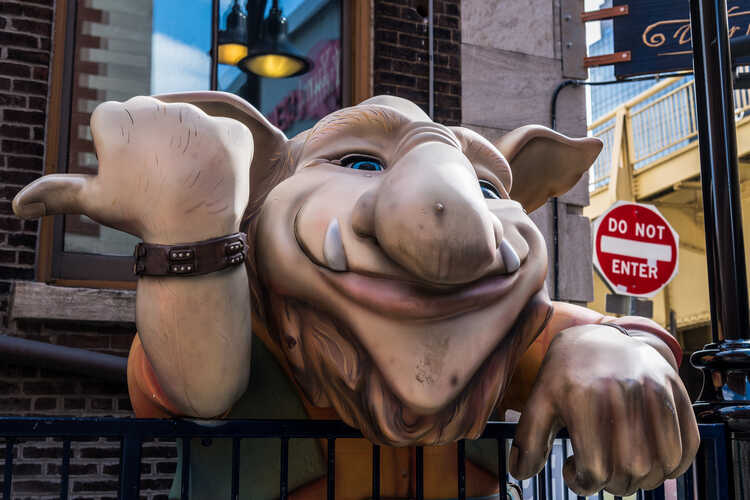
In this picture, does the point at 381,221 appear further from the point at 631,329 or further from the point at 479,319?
the point at 631,329

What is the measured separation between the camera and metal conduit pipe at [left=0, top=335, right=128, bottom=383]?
11.3 ft

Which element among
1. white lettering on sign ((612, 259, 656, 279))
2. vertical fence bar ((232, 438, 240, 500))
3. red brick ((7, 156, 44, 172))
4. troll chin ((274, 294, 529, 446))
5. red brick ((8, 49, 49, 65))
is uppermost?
red brick ((8, 49, 49, 65))

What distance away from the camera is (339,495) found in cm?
169

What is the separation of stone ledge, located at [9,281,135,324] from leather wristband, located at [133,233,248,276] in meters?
2.41

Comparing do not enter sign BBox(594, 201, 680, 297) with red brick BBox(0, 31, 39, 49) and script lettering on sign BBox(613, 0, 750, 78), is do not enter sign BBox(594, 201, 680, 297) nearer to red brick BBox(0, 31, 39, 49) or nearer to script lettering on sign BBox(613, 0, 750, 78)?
script lettering on sign BBox(613, 0, 750, 78)

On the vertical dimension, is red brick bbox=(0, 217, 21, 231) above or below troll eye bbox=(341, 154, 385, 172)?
above

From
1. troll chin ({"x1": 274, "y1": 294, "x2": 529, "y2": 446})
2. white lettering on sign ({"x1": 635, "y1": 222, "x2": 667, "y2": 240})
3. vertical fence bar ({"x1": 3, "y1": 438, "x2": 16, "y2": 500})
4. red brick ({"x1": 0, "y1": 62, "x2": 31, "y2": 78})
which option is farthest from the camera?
white lettering on sign ({"x1": 635, "y1": 222, "x2": 667, "y2": 240})

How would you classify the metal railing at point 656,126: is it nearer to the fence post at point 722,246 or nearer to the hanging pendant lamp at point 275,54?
the hanging pendant lamp at point 275,54

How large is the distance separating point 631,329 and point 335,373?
693 millimetres

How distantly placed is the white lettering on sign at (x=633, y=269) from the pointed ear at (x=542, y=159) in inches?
137

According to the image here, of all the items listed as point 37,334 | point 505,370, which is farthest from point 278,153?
point 37,334

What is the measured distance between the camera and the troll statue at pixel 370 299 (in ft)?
4.47

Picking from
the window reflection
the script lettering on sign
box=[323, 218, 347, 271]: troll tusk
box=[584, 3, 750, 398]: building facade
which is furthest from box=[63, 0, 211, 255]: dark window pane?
box=[584, 3, 750, 398]: building facade

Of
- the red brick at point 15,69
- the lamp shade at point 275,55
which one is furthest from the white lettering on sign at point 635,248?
the red brick at point 15,69
